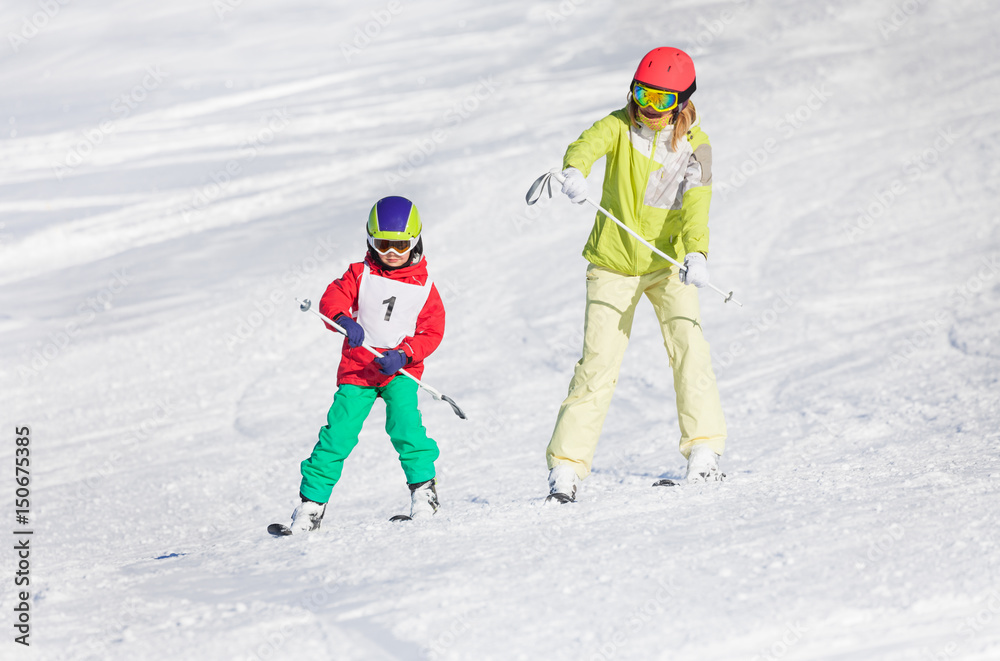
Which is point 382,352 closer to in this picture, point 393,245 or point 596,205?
point 393,245

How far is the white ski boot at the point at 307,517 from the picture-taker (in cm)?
415

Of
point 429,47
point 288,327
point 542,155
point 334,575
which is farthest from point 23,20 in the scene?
point 334,575

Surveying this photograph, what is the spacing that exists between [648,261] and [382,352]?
118 centimetres

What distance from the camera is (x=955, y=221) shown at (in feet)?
28.1

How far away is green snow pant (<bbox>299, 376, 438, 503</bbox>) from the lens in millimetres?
4199

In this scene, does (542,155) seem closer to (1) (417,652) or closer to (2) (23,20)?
(1) (417,652)

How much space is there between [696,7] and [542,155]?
7.25 metres

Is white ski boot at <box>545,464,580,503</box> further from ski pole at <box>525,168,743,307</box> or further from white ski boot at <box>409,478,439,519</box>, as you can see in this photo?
ski pole at <box>525,168,743,307</box>

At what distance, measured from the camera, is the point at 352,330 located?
4012mm

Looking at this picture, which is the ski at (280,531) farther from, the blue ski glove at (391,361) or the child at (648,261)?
the child at (648,261)

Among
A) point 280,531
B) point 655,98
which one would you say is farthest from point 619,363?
point 280,531

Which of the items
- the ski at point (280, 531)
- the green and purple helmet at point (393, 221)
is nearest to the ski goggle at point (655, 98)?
the green and purple helmet at point (393, 221)

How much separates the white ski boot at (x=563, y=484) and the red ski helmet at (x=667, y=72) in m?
1.58

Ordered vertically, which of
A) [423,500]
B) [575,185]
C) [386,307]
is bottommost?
[423,500]
